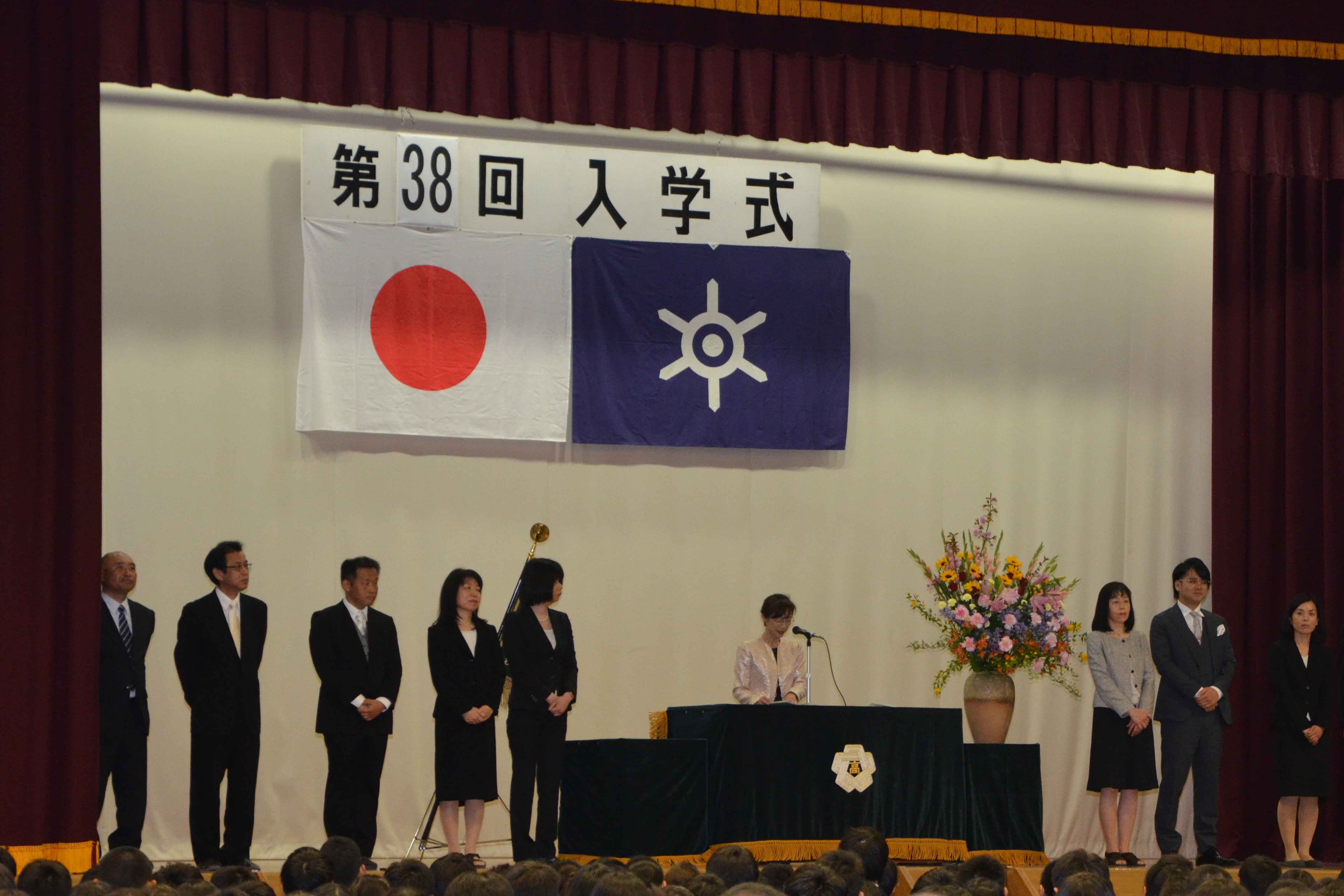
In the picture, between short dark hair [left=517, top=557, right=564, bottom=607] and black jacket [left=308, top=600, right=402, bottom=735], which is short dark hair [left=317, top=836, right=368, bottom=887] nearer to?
black jacket [left=308, top=600, right=402, bottom=735]

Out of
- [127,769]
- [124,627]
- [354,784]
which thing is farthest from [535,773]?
[124,627]

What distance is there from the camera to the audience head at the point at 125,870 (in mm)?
3932

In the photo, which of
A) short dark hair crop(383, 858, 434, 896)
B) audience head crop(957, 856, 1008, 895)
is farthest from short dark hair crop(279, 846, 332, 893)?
audience head crop(957, 856, 1008, 895)

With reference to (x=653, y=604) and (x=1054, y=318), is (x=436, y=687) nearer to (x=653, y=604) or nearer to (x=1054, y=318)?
(x=653, y=604)

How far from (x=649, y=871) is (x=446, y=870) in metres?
0.48

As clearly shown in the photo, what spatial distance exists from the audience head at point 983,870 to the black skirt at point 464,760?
8.48 feet

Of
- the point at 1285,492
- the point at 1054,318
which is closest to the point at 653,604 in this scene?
the point at 1054,318

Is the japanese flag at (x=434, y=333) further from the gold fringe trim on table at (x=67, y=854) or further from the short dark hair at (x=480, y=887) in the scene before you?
the short dark hair at (x=480, y=887)

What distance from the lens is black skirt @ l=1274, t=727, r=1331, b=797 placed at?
7.01 m

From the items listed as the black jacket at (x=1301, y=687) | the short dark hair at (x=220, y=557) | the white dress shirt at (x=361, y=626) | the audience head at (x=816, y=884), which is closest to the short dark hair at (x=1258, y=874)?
the audience head at (x=816, y=884)

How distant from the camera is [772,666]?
657cm

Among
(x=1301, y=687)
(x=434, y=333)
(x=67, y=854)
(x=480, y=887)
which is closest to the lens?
(x=480, y=887)

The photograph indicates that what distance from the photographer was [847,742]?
19.6 ft

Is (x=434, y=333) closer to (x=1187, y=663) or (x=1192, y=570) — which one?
(x=1192, y=570)
